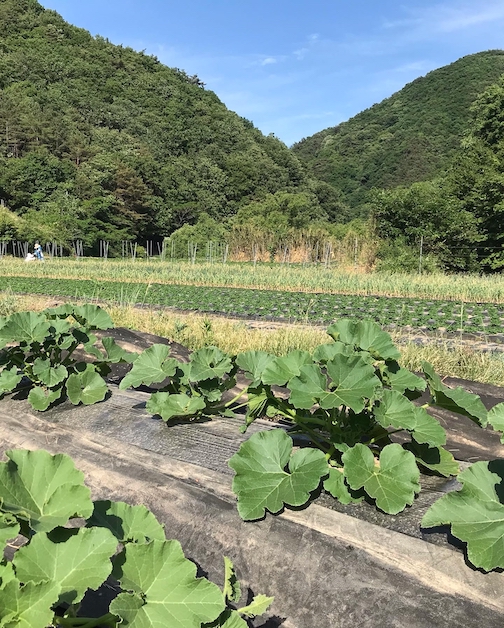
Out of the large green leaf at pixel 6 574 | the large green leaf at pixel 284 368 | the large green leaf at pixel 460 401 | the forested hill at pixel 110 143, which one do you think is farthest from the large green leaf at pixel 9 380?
the forested hill at pixel 110 143

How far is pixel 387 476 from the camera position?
1.23m

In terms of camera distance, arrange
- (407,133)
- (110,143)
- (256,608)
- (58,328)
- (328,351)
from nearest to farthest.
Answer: (256,608) < (328,351) < (58,328) < (110,143) < (407,133)

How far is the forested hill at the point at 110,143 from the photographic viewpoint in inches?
1528

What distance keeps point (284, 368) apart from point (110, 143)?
50387mm

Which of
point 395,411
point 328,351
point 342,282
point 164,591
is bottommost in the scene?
point 342,282

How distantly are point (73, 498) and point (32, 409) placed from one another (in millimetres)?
1326

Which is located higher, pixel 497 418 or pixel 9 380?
pixel 497 418

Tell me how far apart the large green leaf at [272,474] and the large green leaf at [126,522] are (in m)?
0.27

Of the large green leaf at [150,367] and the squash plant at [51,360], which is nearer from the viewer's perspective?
the large green leaf at [150,367]

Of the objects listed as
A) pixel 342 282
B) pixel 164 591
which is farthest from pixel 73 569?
pixel 342 282

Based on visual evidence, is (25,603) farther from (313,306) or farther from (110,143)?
(110,143)

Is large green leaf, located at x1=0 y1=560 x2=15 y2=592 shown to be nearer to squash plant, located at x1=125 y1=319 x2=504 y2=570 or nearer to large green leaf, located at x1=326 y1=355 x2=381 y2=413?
squash plant, located at x1=125 y1=319 x2=504 y2=570

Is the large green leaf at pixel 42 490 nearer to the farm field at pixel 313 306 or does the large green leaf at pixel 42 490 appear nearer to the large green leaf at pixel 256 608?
the large green leaf at pixel 256 608

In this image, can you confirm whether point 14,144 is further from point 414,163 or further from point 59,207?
point 414,163
